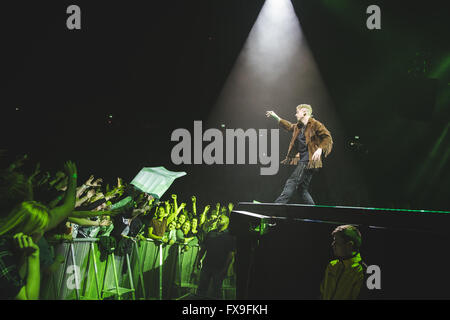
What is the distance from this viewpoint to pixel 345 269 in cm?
245

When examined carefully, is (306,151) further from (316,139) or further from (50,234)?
(50,234)

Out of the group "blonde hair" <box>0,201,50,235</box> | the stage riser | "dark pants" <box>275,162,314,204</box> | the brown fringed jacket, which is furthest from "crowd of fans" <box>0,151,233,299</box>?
the brown fringed jacket

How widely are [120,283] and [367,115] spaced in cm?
776

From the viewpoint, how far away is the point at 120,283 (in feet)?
17.7

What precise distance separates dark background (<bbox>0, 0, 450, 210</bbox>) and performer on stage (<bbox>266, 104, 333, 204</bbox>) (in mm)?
3171

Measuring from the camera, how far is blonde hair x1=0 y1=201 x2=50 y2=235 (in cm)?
246

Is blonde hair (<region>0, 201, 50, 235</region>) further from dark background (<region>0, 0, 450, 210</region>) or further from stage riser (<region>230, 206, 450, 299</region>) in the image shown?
dark background (<region>0, 0, 450, 210</region>)

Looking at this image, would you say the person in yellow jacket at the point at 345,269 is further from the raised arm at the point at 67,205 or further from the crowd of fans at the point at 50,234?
the raised arm at the point at 67,205

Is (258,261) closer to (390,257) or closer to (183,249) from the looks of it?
(390,257)

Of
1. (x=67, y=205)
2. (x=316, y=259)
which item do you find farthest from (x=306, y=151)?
(x=67, y=205)

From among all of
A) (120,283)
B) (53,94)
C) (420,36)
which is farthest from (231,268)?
(420,36)

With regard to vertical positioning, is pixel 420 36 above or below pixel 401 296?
above

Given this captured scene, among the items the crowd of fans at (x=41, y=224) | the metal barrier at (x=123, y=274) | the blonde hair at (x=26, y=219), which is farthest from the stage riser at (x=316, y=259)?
the metal barrier at (x=123, y=274)

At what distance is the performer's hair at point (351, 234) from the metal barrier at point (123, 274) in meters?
3.39
